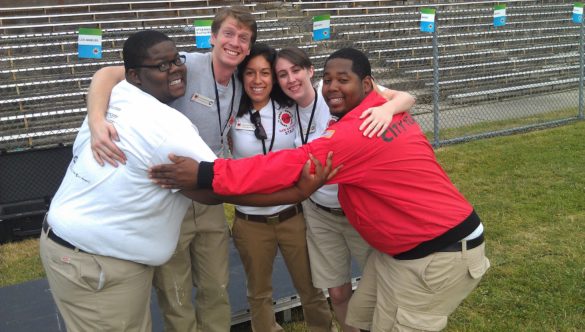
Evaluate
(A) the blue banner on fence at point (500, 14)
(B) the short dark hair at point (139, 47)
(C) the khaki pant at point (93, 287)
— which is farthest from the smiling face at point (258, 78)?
(A) the blue banner on fence at point (500, 14)

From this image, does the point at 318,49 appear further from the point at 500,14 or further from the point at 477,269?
the point at 477,269

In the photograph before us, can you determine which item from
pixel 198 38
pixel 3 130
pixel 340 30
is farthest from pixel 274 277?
pixel 340 30

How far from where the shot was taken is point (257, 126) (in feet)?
9.71

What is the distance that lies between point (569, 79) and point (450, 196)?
38.2ft

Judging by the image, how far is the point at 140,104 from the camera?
2125 mm

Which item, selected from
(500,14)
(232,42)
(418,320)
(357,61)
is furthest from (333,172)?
(500,14)

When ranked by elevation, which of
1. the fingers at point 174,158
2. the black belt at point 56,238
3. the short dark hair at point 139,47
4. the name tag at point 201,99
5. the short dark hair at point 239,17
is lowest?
the black belt at point 56,238

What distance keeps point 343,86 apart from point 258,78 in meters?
0.64

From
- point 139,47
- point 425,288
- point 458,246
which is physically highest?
point 139,47

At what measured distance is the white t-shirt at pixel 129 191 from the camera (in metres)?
2.05

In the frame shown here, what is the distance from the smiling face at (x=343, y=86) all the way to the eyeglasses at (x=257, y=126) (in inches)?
22.4

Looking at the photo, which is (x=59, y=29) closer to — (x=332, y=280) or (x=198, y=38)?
(x=198, y=38)

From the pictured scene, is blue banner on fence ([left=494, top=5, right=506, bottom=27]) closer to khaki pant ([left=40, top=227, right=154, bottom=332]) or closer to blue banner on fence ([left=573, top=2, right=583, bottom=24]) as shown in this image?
blue banner on fence ([left=573, top=2, right=583, bottom=24])

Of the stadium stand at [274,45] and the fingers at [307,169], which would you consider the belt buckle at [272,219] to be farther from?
the stadium stand at [274,45]
